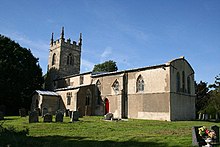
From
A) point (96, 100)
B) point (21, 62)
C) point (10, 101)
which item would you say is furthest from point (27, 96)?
point (96, 100)

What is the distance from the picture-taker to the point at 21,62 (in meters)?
40.2

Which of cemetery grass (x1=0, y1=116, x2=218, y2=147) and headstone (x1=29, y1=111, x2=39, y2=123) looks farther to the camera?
headstone (x1=29, y1=111, x2=39, y2=123)

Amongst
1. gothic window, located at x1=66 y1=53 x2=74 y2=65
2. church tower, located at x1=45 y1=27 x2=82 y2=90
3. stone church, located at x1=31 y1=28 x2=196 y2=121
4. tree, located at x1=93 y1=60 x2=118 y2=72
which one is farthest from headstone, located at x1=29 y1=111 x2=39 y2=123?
tree, located at x1=93 y1=60 x2=118 y2=72

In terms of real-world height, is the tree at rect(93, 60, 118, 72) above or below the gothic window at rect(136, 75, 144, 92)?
above

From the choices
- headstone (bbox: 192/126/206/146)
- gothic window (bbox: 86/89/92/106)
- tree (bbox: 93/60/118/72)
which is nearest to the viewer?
headstone (bbox: 192/126/206/146)

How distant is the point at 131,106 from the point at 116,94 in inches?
128

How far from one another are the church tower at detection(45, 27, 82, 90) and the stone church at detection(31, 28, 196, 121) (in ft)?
23.9

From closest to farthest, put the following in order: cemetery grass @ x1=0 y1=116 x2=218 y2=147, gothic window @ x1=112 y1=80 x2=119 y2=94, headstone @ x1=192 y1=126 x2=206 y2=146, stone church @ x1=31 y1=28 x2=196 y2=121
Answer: headstone @ x1=192 y1=126 x2=206 y2=146, cemetery grass @ x1=0 y1=116 x2=218 y2=147, stone church @ x1=31 y1=28 x2=196 y2=121, gothic window @ x1=112 y1=80 x2=119 y2=94

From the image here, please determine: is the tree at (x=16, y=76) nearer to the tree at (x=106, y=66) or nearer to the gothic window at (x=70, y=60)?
the gothic window at (x=70, y=60)

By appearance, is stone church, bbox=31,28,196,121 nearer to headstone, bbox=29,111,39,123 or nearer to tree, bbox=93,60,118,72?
headstone, bbox=29,111,39,123

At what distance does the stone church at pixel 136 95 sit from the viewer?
91.6 feet

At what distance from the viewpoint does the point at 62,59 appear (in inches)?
1853

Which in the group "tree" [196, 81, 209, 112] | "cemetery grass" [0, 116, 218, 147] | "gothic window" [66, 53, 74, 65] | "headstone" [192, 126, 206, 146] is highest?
"gothic window" [66, 53, 74, 65]

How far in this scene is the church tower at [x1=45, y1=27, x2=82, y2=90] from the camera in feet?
154
